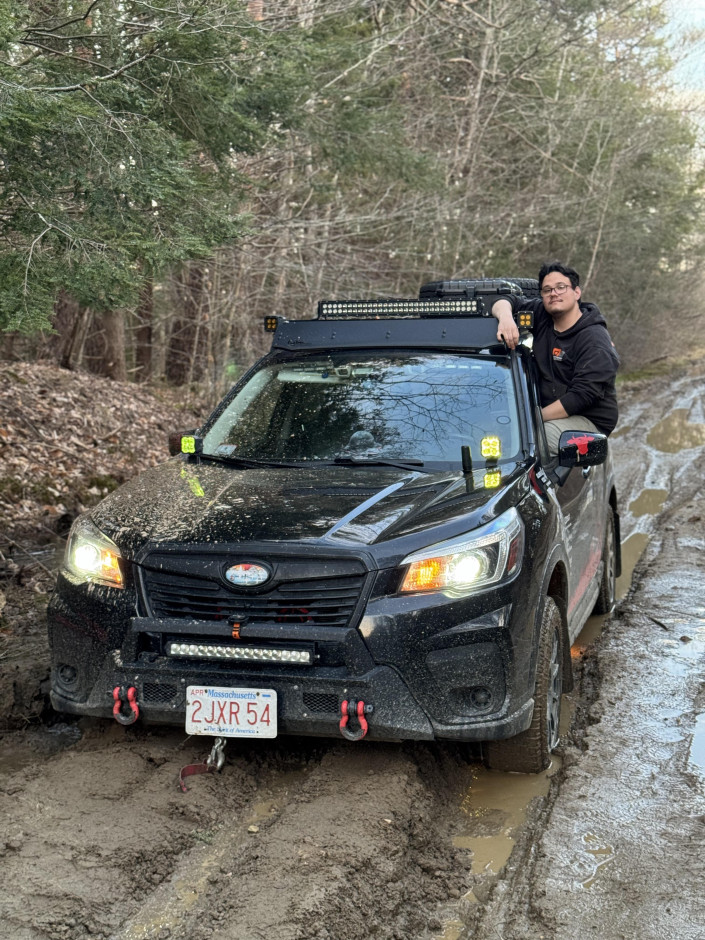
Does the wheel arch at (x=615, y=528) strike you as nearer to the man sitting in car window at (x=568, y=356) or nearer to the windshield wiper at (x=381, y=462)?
the man sitting in car window at (x=568, y=356)

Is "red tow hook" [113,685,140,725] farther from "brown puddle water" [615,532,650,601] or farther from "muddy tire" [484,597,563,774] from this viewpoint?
"brown puddle water" [615,532,650,601]

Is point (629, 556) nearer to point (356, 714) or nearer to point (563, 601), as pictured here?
point (563, 601)

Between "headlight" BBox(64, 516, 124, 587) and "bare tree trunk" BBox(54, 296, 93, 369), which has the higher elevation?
"bare tree trunk" BBox(54, 296, 93, 369)

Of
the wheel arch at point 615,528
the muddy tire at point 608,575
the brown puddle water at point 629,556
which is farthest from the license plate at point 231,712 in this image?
the brown puddle water at point 629,556

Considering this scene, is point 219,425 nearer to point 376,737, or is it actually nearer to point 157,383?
point 376,737

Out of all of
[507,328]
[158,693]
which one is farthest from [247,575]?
[507,328]

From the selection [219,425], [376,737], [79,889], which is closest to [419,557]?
[376,737]

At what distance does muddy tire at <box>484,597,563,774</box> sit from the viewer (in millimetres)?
4422

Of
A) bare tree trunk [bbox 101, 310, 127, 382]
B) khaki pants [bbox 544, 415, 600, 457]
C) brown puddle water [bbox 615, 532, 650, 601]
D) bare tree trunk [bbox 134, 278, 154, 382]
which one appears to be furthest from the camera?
bare tree trunk [bbox 134, 278, 154, 382]

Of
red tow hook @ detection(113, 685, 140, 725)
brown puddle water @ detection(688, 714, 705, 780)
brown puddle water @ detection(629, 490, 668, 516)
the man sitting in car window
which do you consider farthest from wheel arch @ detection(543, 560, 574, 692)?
brown puddle water @ detection(629, 490, 668, 516)

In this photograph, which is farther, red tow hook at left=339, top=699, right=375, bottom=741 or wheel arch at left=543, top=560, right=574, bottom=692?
wheel arch at left=543, top=560, right=574, bottom=692

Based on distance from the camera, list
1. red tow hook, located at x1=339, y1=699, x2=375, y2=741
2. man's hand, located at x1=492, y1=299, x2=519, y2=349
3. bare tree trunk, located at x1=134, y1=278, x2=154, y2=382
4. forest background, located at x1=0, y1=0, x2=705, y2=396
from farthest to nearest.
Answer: bare tree trunk, located at x1=134, y1=278, x2=154, y2=382, forest background, located at x1=0, y1=0, x2=705, y2=396, man's hand, located at x1=492, y1=299, x2=519, y2=349, red tow hook, located at x1=339, y1=699, x2=375, y2=741

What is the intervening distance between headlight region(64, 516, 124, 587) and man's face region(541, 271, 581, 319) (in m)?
3.08

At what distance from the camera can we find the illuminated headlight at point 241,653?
3.95 meters
